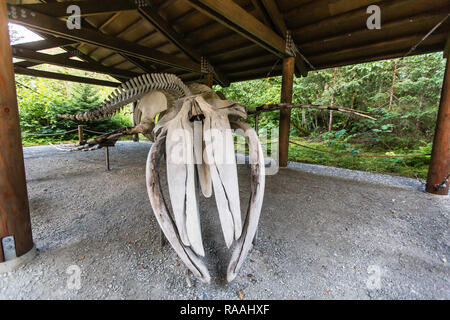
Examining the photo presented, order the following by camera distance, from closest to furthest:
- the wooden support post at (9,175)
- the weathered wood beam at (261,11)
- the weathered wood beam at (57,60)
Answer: the wooden support post at (9,175), the weathered wood beam at (261,11), the weathered wood beam at (57,60)

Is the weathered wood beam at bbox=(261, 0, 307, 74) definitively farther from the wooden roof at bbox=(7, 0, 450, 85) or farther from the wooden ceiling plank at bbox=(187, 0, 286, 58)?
the wooden ceiling plank at bbox=(187, 0, 286, 58)

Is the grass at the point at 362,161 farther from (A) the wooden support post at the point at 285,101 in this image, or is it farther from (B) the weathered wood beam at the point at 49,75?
(B) the weathered wood beam at the point at 49,75

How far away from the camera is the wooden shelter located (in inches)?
63.3

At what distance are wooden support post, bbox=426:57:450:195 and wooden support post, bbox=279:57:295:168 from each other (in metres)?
2.71

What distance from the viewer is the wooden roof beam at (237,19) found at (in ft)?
9.07

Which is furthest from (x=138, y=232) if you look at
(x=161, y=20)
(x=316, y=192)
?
(x=161, y=20)

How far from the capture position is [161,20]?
4.49 meters

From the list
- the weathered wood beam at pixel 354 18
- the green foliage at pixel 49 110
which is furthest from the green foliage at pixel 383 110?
the green foliage at pixel 49 110

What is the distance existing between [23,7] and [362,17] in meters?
6.09

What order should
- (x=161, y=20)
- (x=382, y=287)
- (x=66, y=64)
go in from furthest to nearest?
(x=66, y=64)
(x=161, y=20)
(x=382, y=287)

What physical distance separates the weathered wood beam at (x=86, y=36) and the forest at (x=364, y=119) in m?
2.79

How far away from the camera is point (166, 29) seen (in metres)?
4.67

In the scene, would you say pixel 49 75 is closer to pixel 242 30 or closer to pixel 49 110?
pixel 49 110
